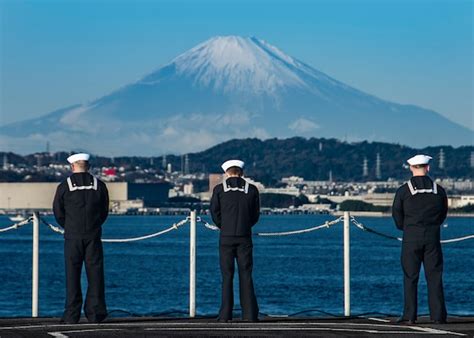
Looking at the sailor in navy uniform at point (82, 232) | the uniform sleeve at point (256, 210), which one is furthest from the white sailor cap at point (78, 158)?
the uniform sleeve at point (256, 210)

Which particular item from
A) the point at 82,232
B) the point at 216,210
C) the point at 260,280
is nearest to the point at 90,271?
the point at 82,232

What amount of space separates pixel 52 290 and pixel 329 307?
15049 millimetres

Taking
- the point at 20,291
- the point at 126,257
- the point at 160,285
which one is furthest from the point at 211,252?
the point at 20,291

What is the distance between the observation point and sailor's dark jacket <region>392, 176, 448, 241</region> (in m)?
20.3

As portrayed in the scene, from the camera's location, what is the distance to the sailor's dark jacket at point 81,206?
20.2 m

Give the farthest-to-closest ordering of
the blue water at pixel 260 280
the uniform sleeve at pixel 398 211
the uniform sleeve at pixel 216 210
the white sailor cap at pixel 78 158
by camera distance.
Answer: the blue water at pixel 260 280, the uniform sleeve at pixel 216 210, the uniform sleeve at pixel 398 211, the white sailor cap at pixel 78 158

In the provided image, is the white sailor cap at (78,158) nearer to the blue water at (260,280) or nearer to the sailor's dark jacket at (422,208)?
the sailor's dark jacket at (422,208)

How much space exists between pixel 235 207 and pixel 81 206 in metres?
1.89

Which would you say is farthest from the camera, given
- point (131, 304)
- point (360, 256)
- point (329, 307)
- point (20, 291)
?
point (360, 256)

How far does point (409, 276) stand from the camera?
801 inches

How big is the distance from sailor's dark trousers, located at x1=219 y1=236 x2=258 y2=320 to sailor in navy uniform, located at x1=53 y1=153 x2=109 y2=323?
1487 mm

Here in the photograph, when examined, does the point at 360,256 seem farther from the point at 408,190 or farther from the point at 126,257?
the point at 408,190

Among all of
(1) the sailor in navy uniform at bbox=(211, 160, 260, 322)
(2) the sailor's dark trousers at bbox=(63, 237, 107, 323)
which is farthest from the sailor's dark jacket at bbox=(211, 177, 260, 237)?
(2) the sailor's dark trousers at bbox=(63, 237, 107, 323)

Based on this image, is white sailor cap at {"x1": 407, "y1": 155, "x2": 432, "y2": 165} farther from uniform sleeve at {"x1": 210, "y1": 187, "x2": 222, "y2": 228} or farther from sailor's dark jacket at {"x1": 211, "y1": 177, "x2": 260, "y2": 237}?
uniform sleeve at {"x1": 210, "y1": 187, "x2": 222, "y2": 228}
